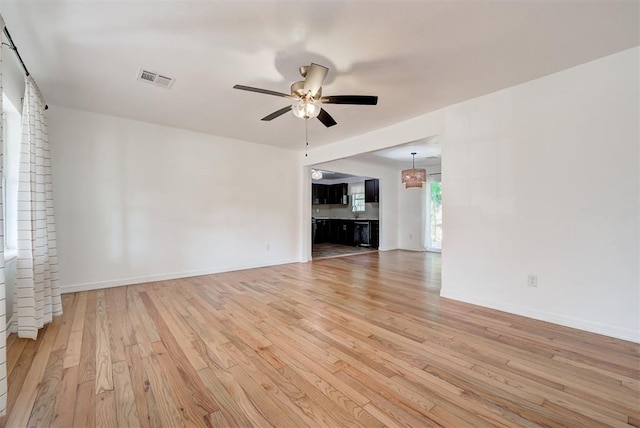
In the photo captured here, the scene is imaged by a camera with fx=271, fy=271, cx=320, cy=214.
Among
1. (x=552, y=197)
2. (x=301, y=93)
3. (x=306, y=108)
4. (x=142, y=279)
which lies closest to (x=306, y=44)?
(x=301, y=93)

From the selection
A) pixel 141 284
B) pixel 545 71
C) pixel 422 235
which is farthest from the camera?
pixel 422 235

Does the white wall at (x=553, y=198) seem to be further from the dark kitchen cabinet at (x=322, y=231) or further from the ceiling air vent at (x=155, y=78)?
A: the dark kitchen cabinet at (x=322, y=231)

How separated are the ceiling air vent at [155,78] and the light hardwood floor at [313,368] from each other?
2.48 m

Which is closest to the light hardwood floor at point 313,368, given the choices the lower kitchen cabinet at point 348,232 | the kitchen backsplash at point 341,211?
the lower kitchen cabinet at point 348,232

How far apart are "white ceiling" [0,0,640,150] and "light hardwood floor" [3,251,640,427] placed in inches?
97.4

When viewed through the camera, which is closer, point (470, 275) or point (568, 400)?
point (568, 400)

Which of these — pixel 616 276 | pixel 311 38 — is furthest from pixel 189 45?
pixel 616 276

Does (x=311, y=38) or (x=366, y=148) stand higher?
(x=311, y=38)

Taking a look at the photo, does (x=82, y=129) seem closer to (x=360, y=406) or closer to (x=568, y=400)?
(x=360, y=406)

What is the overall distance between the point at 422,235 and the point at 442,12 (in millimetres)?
6593

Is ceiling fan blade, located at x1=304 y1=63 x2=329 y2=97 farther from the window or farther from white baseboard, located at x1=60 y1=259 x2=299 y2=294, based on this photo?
white baseboard, located at x1=60 y1=259 x2=299 y2=294

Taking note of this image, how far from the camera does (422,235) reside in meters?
7.80

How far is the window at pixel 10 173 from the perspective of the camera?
2883mm

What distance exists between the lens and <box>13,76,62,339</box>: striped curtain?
2.41 m
